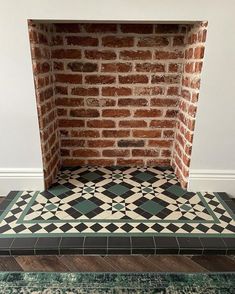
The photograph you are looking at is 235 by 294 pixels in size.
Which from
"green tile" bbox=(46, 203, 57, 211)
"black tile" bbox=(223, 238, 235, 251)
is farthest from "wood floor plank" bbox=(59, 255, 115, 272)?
"black tile" bbox=(223, 238, 235, 251)

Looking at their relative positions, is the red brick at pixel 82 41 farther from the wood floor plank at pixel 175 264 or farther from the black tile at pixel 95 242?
the wood floor plank at pixel 175 264

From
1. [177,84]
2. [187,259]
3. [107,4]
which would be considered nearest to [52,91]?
[107,4]

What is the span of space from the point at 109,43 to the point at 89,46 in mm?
152

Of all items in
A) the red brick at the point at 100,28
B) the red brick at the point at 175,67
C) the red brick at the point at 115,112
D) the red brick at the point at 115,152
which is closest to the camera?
the red brick at the point at 100,28

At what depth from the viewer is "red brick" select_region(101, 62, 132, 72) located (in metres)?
1.91

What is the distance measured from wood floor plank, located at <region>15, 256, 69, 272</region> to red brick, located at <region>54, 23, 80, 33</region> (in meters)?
1.53

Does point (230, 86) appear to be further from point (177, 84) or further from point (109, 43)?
point (109, 43)

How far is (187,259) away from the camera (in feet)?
4.24

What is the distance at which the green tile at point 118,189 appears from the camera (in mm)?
1771

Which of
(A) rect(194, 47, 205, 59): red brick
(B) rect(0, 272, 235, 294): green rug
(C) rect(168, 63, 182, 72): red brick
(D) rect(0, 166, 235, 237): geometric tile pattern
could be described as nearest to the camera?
(B) rect(0, 272, 235, 294): green rug

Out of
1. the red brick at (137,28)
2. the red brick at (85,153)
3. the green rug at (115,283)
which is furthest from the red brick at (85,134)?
the green rug at (115,283)

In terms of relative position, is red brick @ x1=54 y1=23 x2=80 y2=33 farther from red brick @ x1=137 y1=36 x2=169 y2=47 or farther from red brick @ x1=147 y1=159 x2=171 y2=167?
red brick @ x1=147 y1=159 x2=171 y2=167

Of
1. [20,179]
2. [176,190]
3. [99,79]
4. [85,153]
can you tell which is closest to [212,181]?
[176,190]

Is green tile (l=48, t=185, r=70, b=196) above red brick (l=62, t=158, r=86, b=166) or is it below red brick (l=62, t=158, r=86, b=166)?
below
